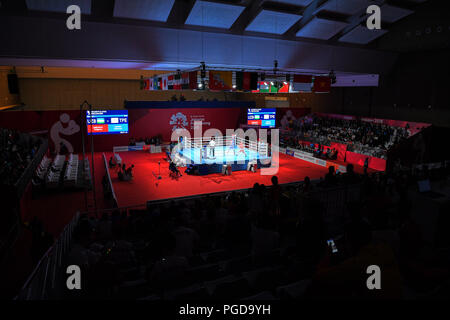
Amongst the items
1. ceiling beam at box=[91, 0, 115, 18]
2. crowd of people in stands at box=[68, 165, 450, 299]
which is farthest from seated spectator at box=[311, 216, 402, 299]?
ceiling beam at box=[91, 0, 115, 18]

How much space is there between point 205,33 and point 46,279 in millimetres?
13538

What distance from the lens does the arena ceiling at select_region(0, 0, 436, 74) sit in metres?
12.1

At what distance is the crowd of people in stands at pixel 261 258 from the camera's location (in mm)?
3219

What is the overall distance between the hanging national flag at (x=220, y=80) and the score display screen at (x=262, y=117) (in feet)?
38.6

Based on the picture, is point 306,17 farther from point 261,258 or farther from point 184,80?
point 261,258

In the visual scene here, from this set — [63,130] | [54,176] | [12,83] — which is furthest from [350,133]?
[12,83]

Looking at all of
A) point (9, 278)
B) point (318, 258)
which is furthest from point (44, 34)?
point (318, 258)

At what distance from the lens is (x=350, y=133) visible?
21.4 meters

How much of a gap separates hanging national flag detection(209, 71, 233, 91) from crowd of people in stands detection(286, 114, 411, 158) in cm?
1039

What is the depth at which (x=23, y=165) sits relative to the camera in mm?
11398

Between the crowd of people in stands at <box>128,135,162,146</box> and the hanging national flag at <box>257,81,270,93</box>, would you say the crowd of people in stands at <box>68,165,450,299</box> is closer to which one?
the hanging national flag at <box>257,81,270,93</box>

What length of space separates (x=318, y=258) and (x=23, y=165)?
1148 cm

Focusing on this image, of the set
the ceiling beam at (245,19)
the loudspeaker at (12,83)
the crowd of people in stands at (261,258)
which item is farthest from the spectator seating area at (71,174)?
the ceiling beam at (245,19)
